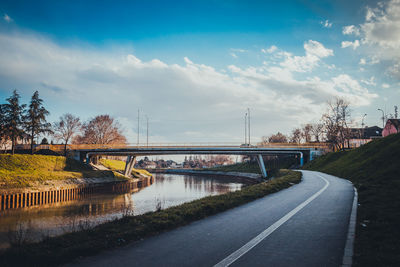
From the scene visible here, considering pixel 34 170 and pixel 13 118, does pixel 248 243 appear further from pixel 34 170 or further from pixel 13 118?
pixel 13 118

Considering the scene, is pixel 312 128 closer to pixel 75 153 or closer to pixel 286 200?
pixel 75 153

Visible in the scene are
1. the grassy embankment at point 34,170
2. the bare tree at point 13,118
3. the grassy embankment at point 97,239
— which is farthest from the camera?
the bare tree at point 13,118

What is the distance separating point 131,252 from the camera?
23.0 ft

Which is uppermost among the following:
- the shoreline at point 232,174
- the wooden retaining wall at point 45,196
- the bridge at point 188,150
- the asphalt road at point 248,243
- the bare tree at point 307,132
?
the bare tree at point 307,132

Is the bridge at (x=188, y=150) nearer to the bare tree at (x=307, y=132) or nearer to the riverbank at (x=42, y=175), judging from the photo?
the riverbank at (x=42, y=175)

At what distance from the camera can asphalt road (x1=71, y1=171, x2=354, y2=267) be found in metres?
6.25

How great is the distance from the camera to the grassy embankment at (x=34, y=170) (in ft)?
105

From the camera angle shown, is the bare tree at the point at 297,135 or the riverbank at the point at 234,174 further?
the bare tree at the point at 297,135

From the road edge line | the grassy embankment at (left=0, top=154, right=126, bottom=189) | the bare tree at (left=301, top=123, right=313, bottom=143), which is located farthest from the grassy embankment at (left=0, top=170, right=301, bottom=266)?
the bare tree at (left=301, top=123, right=313, bottom=143)

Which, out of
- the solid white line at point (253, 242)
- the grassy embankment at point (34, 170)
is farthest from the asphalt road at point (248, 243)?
the grassy embankment at point (34, 170)

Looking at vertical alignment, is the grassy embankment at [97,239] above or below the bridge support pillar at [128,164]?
above

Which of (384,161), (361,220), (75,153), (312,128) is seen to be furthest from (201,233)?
(312,128)

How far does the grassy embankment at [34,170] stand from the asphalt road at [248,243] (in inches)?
1193

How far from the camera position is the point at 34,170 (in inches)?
1649
